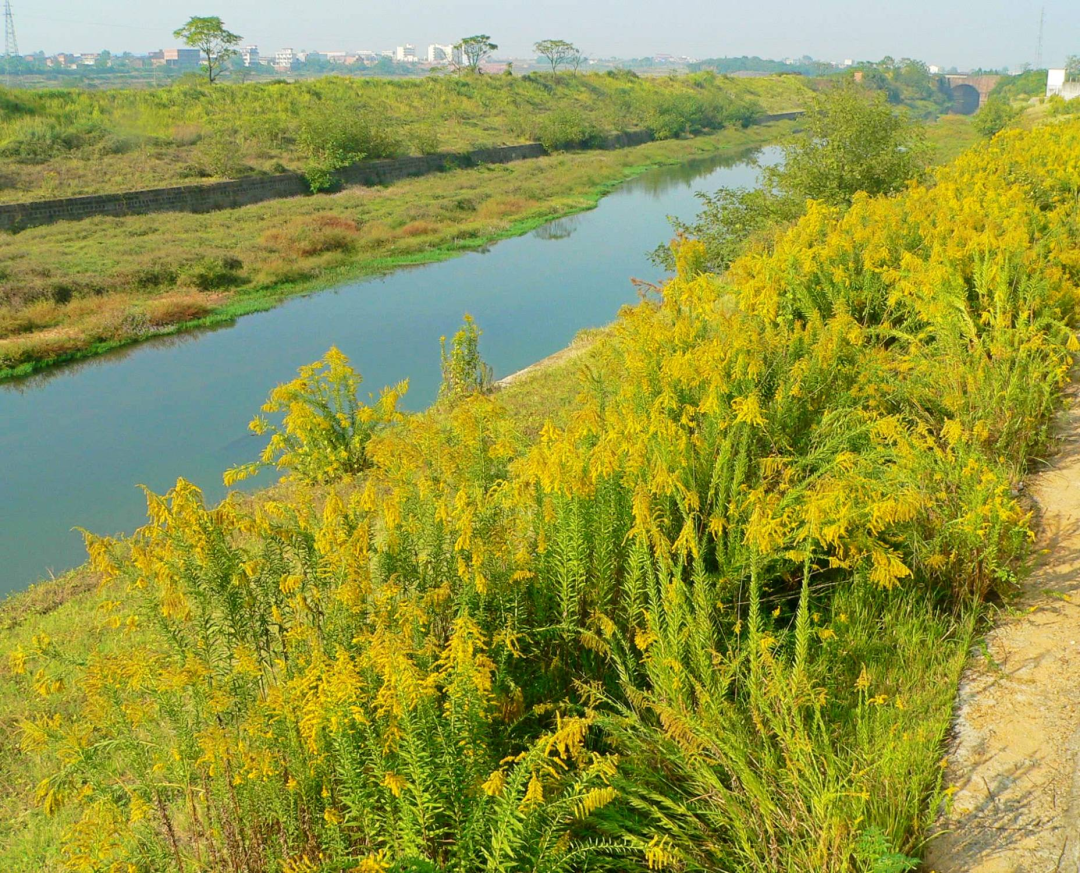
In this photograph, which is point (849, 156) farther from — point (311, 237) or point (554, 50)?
point (554, 50)

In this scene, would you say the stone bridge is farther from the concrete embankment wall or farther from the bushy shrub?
the concrete embankment wall

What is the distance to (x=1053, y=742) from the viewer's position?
2.44 metres

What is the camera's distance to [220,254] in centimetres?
1956

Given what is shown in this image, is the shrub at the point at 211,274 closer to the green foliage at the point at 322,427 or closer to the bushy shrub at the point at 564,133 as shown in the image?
the green foliage at the point at 322,427

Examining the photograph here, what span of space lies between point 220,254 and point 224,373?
6615mm

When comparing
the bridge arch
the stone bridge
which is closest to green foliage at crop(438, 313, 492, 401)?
the stone bridge

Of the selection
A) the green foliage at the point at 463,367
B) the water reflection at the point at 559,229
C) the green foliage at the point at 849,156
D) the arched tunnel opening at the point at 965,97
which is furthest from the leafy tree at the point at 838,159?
the arched tunnel opening at the point at 965,97

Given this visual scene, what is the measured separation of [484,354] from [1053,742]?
12.6 metres

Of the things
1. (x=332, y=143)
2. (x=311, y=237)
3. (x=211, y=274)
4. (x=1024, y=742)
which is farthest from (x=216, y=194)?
(x=1024, y=742)

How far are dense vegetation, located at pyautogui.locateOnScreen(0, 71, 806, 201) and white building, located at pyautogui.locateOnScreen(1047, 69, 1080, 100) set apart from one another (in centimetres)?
2072

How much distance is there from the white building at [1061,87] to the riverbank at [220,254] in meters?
25.0

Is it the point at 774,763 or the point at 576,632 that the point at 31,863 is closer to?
the point at 576,632

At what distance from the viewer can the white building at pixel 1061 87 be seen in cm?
3965

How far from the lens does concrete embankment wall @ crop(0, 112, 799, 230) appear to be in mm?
22109
